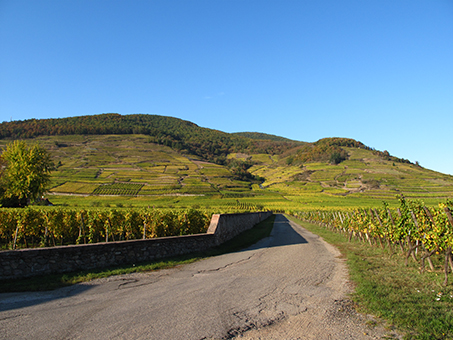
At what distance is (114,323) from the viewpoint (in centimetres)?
546

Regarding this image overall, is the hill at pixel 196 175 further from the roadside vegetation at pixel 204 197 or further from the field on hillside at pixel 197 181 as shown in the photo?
the roadside vegetation at pixel 204 197

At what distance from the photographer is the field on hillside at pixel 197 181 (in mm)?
82375

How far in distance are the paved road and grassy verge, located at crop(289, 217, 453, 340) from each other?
0.59 meters

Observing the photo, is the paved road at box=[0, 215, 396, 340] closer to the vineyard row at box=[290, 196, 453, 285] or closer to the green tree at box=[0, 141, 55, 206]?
the vineyard row at box=[290, 196, 453, 285]

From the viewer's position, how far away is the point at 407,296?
689cm

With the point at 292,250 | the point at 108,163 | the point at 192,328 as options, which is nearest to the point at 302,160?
the point at 108,163

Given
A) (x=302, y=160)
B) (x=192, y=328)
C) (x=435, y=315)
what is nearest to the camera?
(x=192, y=328)

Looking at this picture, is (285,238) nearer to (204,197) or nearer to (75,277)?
(75,277)

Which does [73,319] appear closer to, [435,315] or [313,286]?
[313,286]

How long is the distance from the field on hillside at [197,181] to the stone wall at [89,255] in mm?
52796

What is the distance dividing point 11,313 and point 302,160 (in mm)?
178672

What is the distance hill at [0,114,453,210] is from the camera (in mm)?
86106

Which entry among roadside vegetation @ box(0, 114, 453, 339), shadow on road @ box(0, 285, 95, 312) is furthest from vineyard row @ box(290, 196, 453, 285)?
shadow on road @ box(0, 285, 95, 312)

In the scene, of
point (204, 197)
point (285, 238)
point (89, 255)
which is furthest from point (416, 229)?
point (204, 197)
